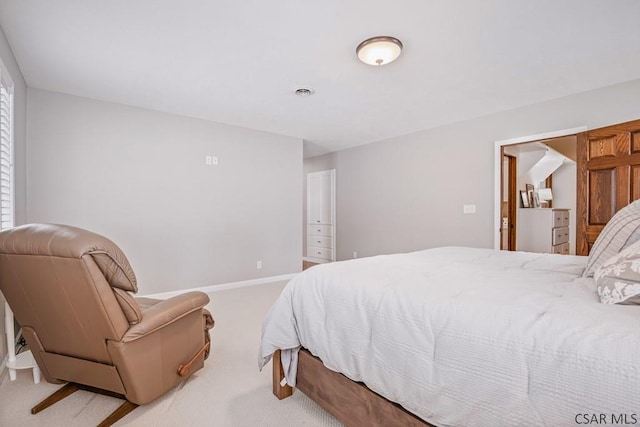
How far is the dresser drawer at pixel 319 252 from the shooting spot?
→ 21.3 feet

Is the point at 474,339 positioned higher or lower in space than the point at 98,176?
lower

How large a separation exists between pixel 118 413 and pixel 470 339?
176 cm

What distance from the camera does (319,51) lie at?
A: 7.79ft

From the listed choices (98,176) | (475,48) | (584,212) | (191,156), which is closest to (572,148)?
(584,212)

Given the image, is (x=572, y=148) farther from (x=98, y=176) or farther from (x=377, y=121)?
(x=98, y=176)

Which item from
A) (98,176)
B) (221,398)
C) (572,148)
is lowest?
(221,398)

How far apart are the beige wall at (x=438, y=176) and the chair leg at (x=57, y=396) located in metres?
4.27

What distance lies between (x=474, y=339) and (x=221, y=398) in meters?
1.52

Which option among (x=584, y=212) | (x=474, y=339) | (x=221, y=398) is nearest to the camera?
(x=474, y=339)

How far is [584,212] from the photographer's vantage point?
2.82 m

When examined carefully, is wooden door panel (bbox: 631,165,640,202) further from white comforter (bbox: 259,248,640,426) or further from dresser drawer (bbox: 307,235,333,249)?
dresser drawer (bbox: 307,235,333,249)

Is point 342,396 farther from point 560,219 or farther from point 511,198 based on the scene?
point 560,219

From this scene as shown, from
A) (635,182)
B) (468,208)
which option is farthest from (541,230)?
(635,182)

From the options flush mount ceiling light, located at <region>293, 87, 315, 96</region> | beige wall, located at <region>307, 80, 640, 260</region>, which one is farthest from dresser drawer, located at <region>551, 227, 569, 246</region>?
flush mount ceiling light, located at <region>293, 87, 315, 96</region>
